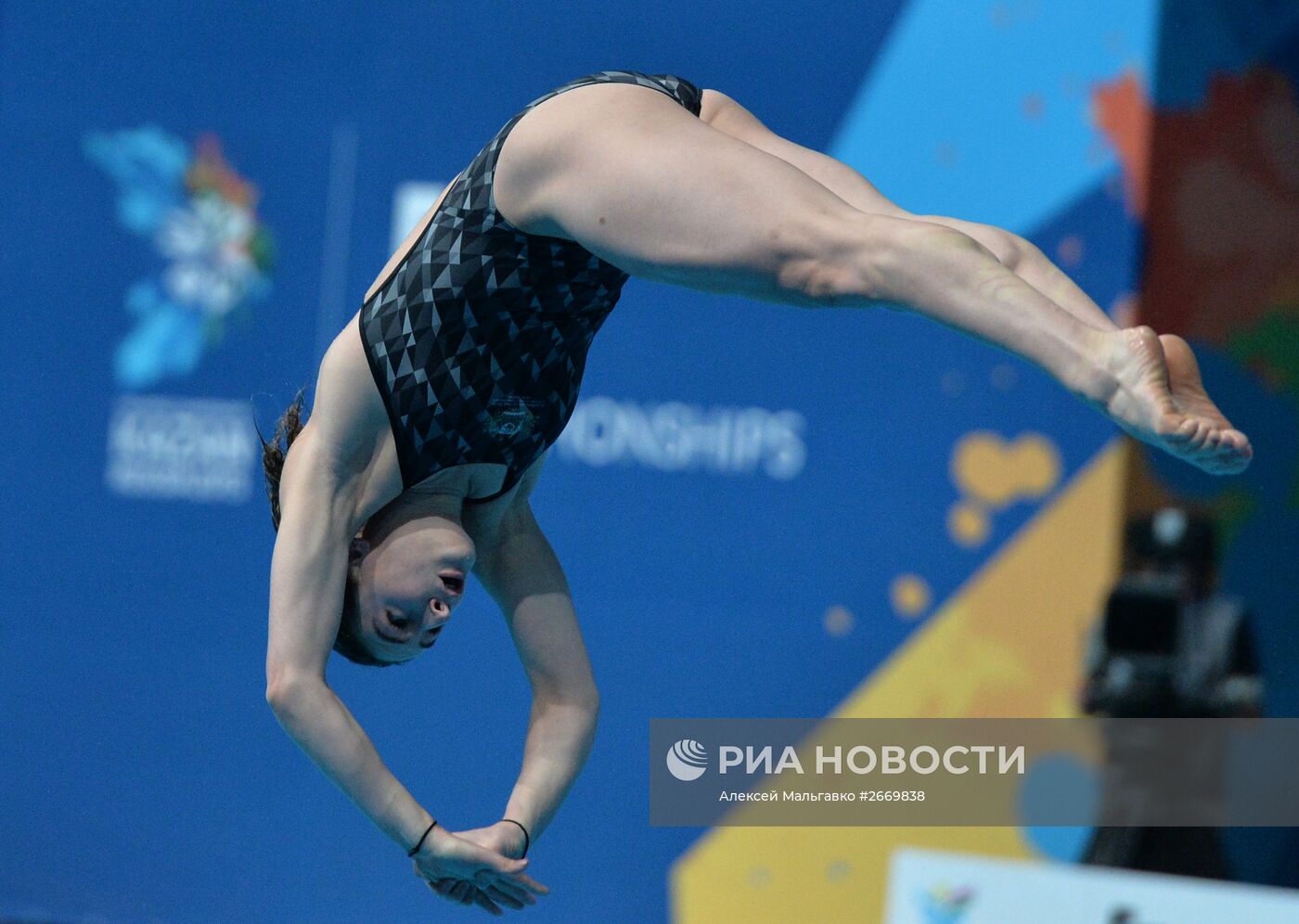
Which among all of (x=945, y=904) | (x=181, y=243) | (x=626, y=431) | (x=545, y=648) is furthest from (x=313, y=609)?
(x=181, y=243)

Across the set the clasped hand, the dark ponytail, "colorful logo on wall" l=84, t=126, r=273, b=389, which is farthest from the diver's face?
"colorful logo on wall" l=84, t=126, r=273, b=389

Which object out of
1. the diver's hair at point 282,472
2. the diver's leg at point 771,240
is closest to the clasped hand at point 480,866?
the diver's hair at point 282,472

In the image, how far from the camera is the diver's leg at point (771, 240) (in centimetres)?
202

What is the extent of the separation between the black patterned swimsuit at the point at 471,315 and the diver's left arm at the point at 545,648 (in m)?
0.36

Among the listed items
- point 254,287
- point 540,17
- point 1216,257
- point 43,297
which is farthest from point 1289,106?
point 43,297

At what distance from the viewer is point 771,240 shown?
2273 millimetres

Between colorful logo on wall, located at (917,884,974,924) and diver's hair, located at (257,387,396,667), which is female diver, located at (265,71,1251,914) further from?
colorful logo on wall, located at (917,884,974,924)

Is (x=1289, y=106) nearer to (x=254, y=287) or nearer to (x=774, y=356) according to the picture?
(x=774, y=356)

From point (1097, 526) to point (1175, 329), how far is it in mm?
611

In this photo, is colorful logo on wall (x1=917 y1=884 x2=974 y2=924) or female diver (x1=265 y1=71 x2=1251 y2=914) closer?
female diver (x1=265 y1=71 x2=1251 y2=914)

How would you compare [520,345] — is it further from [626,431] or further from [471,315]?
[626,431]

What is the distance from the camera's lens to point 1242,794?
4430 millimetres

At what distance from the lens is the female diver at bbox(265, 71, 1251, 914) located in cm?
227

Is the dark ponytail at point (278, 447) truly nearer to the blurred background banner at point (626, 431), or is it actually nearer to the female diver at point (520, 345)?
the female diver at point (520, 345)
